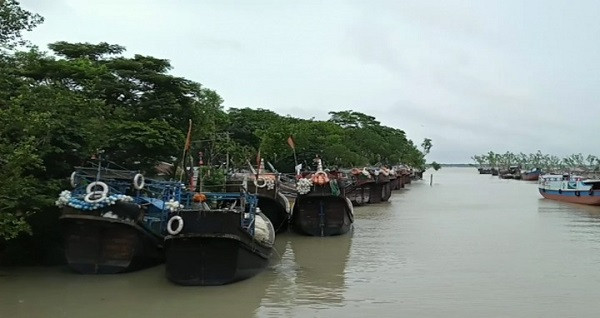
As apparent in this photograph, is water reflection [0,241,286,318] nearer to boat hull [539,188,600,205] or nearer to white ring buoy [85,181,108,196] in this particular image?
white ring buoy [85,181,108,196]

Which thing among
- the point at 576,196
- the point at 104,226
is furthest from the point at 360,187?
the point at 104,226

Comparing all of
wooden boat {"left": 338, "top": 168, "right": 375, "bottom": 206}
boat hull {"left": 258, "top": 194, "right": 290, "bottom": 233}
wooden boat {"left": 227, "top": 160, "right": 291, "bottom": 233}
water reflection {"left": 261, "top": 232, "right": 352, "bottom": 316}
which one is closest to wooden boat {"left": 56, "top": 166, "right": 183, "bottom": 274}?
water reflection {"left": 261, "top": 232, "right": 352, "bottom": 316}

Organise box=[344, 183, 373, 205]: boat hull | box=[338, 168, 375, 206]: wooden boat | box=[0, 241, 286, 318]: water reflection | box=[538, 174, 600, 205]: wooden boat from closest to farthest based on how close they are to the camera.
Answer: box=[0, 241, 286, 318]: water reflection, box=[338, 168, 375, 206]: wooden boat, box=[344, 183, 373, 205]: boat hull, box=[538, 174, 600, 205]: wooden boat

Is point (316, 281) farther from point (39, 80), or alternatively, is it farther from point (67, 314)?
point (39, 80)

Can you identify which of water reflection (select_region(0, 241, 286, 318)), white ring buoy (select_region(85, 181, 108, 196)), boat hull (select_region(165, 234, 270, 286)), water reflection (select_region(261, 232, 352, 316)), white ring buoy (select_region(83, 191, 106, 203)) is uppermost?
white ring buoy (select_region(85, 181, 108, 196))

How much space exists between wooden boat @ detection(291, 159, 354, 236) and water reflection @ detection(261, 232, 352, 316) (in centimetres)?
53

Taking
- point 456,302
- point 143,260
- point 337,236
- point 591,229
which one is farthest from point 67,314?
point 591,229

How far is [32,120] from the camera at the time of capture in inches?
400

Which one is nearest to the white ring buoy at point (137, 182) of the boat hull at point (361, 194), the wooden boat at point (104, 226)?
the wooden boat at point (104, 226)

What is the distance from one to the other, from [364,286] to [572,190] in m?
31.0

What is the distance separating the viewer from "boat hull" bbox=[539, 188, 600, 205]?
35.2 m

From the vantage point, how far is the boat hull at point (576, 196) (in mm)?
35219

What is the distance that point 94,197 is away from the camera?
456 inches

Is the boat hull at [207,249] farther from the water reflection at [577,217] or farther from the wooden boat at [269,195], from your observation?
the water reflection at [577,217]
